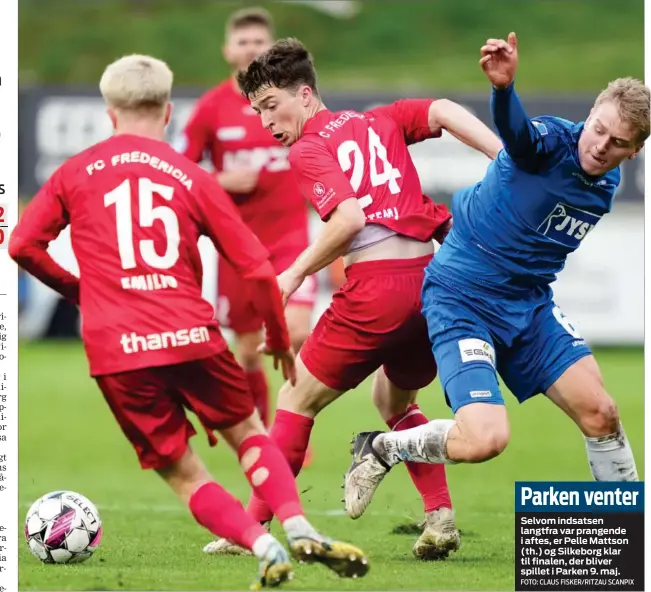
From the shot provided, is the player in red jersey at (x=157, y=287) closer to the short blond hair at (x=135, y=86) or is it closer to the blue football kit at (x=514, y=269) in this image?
the short blond hair at (x=135, y=86)

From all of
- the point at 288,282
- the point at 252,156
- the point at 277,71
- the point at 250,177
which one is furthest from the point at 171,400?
the point at 252,156

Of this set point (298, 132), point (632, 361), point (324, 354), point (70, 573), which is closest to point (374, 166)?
point (298, 132)

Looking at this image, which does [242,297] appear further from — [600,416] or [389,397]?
[600,416]

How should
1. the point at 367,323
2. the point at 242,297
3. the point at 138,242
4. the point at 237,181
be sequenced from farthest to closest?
the point at 242,297, the point at 237,181, the point at 367,323, the point at 138,242

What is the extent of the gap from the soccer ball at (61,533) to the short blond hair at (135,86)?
1.78 metres

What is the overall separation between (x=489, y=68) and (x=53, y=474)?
509 centimetres

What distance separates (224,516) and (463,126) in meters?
2.01

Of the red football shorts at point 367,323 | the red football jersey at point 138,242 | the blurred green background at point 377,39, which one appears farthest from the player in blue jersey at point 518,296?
the blurred green background at point 377,39

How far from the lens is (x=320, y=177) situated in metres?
5.01

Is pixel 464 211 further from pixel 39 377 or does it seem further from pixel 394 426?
pixel 39 377

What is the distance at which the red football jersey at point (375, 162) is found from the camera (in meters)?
5.10

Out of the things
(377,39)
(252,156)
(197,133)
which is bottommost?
(252,156)

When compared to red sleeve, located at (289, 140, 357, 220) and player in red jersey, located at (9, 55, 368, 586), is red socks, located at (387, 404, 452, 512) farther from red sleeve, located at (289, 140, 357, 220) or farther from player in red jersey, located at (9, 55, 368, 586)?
red sleeve, located at (289, 140, 357, 220)

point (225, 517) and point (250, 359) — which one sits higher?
point (250, 359)
